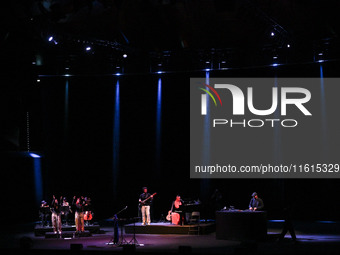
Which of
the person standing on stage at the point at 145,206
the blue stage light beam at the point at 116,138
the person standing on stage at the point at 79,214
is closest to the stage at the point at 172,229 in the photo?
the person standing on stage at the point at 145,206

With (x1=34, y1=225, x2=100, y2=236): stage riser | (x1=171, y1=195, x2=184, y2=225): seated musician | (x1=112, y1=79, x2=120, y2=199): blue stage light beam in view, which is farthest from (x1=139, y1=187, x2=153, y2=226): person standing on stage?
(x1=112, y1=79, x2=120, y2=199): blue stage light beam

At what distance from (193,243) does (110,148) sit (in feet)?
28.4

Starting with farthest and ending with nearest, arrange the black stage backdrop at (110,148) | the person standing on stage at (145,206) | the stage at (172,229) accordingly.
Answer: the black stage backdrop at (110,148) < the person standing on stage at (145,206) < the stage at (172,229)

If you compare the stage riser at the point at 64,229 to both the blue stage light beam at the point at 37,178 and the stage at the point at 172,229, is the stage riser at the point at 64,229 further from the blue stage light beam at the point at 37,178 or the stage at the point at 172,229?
the blue stage light beam at the point at 37,178

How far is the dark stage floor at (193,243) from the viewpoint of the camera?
12.5 metres

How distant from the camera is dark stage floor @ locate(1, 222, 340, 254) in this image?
1252 centimetres

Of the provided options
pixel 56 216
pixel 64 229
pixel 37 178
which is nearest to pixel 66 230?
pixel 64 229

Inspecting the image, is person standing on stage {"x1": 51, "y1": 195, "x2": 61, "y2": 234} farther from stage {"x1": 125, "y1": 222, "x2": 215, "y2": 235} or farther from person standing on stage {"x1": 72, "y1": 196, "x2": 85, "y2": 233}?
stage {"x1": 125, "y1": 222, "x2": 215, "y2": 235}

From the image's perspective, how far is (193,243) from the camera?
47.9 feet

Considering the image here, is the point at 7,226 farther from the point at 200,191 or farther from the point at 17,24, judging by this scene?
the point at 17,24

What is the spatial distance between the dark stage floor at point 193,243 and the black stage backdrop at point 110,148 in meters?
3.08

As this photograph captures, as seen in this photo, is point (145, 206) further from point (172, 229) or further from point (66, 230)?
point (66, 230)

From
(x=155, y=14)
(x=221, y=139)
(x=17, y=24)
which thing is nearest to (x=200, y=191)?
(x=221, y=139)

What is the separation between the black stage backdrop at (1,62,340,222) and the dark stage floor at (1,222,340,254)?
10.1ft
